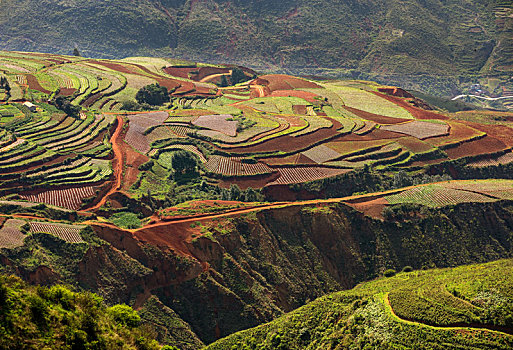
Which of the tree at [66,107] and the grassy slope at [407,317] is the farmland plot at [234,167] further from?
the grassy slope at [407,317]

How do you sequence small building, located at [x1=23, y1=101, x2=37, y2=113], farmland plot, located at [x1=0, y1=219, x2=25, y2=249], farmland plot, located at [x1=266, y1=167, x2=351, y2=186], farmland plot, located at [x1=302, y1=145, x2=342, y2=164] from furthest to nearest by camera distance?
1. small building, located at [x1=23, y1=101, x2=37, y2=113]
2. farmland plot, located at [x1=302, y1=145, x2=342, y2=164]
3. farmland plot, located at [x1=266, y1=167, x2=351, y2=186]
4. farmland plot, located at [x1=0, y1=219, x2=25, y2=249]

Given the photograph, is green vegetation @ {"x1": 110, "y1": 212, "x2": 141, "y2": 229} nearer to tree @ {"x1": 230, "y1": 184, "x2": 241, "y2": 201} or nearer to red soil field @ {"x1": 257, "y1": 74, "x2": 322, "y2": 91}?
tree @ {"x1": 230, "y1": 184, "x2": 241, "y2": 201}

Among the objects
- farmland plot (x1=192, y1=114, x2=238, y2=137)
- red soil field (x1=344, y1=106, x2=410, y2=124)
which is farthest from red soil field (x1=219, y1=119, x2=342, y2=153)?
red soil field (x1=344, y1=106, x2=410, y2=124)

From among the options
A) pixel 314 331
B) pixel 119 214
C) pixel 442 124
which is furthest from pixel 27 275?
pixel 442 124

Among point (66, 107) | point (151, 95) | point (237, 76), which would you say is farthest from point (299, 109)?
point (66, 107)

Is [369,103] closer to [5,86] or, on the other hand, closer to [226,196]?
[226,196]

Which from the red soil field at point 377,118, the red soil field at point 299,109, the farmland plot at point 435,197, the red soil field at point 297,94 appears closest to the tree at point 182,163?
the farmland plot at point 435,197
